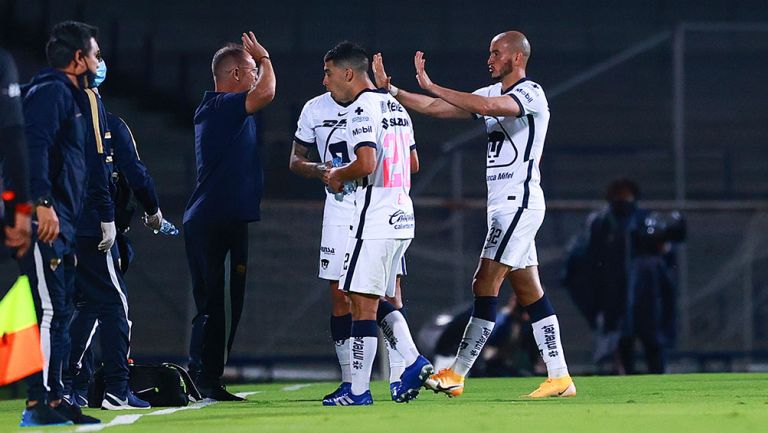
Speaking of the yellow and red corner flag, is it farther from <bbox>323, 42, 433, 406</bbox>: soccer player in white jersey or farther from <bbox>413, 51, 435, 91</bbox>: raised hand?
<bbox>413, 51, 435, 91</bbox>: raised hand

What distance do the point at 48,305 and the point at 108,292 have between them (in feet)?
3.12

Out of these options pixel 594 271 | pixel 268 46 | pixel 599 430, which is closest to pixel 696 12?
pixel 268 46

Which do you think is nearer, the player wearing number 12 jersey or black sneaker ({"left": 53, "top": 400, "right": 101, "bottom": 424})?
black sneaker ({"left": 53, "top": 400, "right": 101, "bottom": 424})

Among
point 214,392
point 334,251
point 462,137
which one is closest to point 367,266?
point 334,251

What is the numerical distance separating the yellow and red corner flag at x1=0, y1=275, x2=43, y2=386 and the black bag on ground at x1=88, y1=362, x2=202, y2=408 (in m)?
0.95

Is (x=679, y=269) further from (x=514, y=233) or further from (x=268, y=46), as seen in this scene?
(x=268, y=46)

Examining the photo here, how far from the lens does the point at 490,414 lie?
567 cm

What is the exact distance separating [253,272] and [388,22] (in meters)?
10.3

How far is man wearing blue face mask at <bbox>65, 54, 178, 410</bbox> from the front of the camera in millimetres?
6270

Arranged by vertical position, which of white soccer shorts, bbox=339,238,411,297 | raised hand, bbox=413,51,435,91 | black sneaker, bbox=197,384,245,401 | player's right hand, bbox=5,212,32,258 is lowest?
black sneaker, bbox=197,384,245,401

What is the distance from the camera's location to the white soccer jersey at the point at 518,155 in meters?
6.96

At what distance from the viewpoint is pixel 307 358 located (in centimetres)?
1255

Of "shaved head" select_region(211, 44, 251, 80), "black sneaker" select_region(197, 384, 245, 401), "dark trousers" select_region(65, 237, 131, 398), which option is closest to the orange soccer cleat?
"black sneaker" select_region(197, 384, 245, 401)

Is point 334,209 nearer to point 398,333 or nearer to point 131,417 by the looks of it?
point 398,333
